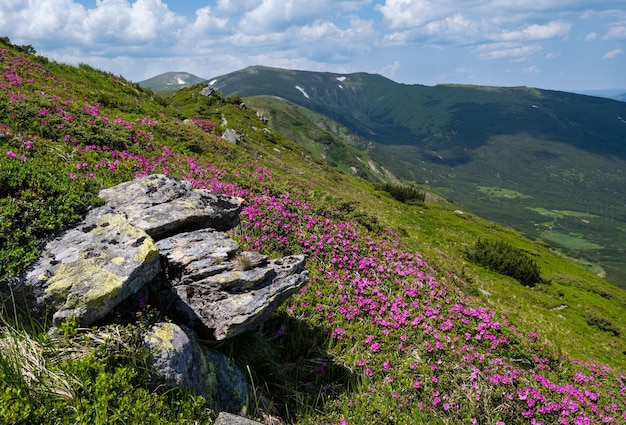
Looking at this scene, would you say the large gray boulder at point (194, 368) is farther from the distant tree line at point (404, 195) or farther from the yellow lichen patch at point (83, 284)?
the distant tree line at point (404, 195)

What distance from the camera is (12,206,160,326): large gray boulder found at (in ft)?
19.2

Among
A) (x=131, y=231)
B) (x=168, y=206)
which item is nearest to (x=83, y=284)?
(x=131, y=231)

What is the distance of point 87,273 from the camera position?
6129 millimetres

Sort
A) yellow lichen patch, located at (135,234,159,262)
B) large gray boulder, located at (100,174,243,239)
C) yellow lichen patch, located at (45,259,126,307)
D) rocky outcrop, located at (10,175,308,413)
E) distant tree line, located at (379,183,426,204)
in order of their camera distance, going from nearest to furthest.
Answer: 1. yellow lichen patch, located at (45,259,126,307)
2. rocky outcrop, located at (10,175,308,413)
3. yellow lichen patch, located at (135,234,159,262)
4. large gray boulder, located at (100,174,243,239)
5. distant tree line, located at (379,183,426,204)

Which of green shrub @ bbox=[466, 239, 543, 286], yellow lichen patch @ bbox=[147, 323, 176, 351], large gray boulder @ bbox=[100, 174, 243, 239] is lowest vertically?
green shrub @ bbox=[466, 239, 543, 286]

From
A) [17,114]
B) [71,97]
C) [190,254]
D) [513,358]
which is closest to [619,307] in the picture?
[513,358]

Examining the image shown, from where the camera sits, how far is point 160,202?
9141 mm

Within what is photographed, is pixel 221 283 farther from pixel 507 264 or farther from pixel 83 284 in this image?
pixel 507 264

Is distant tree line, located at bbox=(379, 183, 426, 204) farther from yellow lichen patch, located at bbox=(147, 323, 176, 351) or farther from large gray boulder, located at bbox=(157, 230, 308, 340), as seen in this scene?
yellow lichen patch, located at bbox=(147, 323, 176, 351)

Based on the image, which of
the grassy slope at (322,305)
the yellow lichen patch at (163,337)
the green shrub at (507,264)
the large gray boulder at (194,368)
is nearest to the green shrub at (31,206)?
the grassy slope at (322,305)

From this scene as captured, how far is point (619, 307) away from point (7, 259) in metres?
38.4

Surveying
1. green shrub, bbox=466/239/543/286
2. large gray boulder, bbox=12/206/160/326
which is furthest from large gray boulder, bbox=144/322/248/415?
green shrub, bbox=466/239/543/286

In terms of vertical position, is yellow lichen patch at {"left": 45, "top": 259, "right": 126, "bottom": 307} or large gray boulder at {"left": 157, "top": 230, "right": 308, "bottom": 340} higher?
yellow lichen patch at {"left": 45, "top": 259, "right": 126, "bottom": 307}

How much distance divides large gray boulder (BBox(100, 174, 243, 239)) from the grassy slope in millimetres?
914
